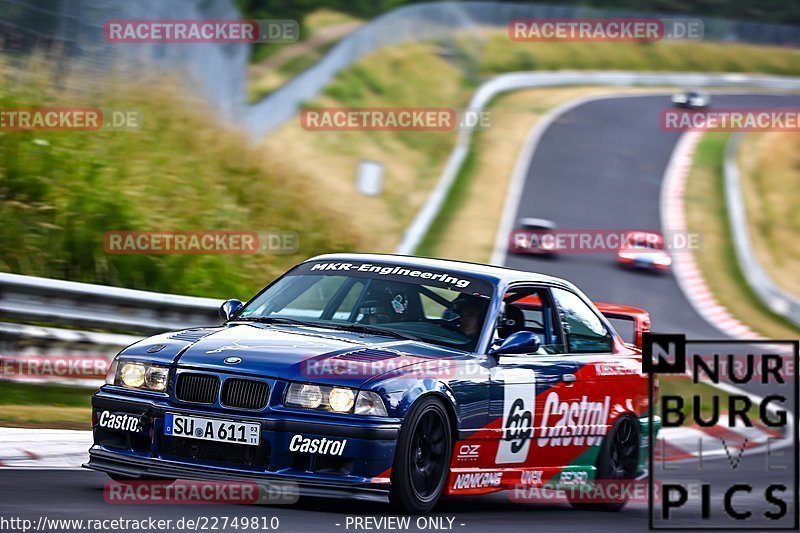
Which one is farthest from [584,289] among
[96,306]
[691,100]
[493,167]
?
[691,100]

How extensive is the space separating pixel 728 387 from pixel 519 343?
11.1 metres

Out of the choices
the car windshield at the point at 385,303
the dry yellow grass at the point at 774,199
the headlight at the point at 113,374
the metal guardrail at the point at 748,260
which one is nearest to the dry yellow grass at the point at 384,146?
the metal guardrail at the point at 748,260

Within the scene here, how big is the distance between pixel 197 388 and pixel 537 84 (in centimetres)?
4414

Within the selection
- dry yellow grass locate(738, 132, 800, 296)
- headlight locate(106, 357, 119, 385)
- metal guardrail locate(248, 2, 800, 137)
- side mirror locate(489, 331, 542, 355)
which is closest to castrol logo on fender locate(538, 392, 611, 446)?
side mirror locate(489, 331, 542, 355)

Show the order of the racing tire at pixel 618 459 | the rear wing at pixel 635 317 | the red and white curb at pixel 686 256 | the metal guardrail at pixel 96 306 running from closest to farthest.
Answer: the racing tire at pixel 618 459, the rear wing at pixel 635 317, the metal guardrail at pixel 96 306, the red and white curb at pixel 686 256

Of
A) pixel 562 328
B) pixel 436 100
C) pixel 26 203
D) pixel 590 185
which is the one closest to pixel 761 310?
pixel 590 185

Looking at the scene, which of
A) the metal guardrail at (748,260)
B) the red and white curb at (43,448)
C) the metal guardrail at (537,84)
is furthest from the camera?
the metal guardrail at (537,84)

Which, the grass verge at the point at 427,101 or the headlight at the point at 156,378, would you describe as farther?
the grass verge at the point at 427,101

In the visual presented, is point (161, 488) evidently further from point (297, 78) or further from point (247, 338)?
point (297, 78)

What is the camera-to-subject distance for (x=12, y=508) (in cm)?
623

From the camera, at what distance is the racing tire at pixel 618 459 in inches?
350

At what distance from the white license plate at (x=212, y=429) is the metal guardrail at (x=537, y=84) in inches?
781

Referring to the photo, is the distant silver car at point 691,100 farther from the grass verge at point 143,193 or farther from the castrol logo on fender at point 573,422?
the castrol logo on fender at point 573,422

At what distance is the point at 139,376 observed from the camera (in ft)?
23.1
